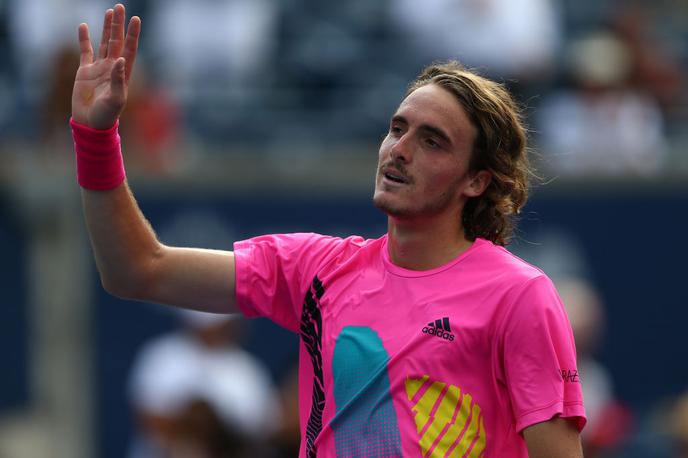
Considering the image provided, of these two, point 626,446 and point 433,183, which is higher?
point 433,183

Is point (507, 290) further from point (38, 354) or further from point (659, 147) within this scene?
point (659, 147)

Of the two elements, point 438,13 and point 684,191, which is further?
point 438,13

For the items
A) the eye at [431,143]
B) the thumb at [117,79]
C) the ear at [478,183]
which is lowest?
the ear at [478,183]

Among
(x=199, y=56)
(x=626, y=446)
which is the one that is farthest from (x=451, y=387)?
(x=199, y=56)

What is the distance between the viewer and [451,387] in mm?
3307

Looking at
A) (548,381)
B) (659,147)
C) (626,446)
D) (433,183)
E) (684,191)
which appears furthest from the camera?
(659,147)

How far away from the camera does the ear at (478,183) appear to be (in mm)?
3557

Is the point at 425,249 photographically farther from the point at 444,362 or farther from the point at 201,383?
the point at 201,383

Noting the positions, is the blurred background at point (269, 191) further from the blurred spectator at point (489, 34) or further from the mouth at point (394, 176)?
the mouth at point (394, 176)

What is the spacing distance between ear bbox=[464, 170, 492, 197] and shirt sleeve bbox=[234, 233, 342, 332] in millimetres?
418

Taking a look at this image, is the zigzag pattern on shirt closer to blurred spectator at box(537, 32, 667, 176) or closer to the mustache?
the mustache

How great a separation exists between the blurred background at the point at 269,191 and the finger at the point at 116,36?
3.33 metres

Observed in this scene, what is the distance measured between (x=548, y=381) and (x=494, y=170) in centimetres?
62

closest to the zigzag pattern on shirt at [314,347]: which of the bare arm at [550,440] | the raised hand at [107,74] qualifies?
the bare arm at [550,440]
